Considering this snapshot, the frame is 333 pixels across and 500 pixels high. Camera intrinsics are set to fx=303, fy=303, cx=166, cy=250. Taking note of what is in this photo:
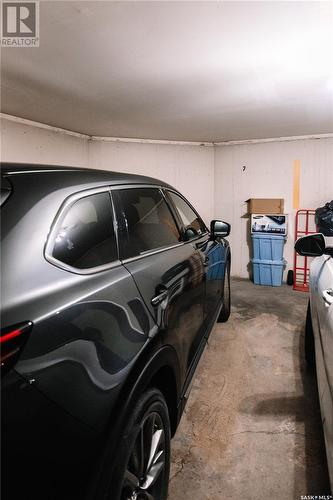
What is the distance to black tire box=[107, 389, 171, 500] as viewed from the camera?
1050mm

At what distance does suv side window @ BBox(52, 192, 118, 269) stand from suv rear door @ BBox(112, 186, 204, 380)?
0.09 m

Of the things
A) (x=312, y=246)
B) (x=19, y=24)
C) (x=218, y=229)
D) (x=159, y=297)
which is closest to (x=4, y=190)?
(x=159, y=297)

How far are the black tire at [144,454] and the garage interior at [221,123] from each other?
1.29 feet

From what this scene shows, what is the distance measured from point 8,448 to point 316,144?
612 cm

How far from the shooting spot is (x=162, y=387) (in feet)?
5.06

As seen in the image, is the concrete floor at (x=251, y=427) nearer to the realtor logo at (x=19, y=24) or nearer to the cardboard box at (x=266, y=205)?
the cardboard box at (x=266, y=205)

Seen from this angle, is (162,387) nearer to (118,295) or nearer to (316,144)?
(118,295)

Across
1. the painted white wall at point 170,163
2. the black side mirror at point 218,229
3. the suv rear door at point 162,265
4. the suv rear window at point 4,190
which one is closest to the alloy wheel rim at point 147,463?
the suv rear door at point 162,265

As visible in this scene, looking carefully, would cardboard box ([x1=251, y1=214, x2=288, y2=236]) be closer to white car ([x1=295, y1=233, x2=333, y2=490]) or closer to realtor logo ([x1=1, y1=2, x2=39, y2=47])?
white car ([x1=295, y1=233, x2=333, y2=490])

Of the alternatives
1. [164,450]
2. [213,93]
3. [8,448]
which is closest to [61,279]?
[8,448]

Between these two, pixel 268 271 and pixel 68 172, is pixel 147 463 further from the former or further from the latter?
pixel 268 271

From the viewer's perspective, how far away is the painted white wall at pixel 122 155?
4.16 m

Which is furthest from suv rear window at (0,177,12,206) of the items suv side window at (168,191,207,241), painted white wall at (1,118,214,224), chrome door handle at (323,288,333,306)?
painted white wall at (1,118,214,224)

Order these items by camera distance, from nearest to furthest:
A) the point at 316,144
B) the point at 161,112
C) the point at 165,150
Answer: the point at 161,112, the point at 316,144, the point at 165,150
